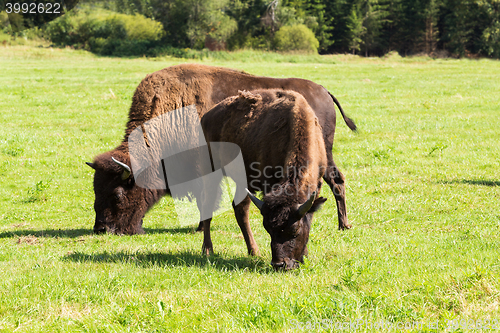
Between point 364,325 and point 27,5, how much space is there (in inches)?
1606

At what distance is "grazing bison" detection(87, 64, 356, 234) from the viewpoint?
751 centimetres

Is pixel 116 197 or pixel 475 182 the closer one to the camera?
pixel 116 197

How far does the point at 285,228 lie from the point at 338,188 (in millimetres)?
3500

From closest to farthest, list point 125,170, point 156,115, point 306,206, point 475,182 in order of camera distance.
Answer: point 306,206, point 125,170, point 156,115, point 475,182

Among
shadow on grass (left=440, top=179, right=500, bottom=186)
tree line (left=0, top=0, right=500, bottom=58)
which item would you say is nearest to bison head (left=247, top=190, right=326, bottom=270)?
shadow on grass (left=440, top=179, right=500, bottom=186)

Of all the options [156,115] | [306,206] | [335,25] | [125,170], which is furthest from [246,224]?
[335,25]

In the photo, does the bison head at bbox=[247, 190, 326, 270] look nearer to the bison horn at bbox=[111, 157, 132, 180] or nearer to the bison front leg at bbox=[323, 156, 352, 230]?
the bison front leg at bbox=[323, 156, 352, 230]

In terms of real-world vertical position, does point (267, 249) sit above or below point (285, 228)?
below

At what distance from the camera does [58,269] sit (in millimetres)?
5238

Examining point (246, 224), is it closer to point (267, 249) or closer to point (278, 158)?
point (267, 249)

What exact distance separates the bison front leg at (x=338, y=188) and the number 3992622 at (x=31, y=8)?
33188 mm

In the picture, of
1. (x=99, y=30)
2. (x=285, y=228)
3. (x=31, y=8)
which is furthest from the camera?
(x=99, y=30)

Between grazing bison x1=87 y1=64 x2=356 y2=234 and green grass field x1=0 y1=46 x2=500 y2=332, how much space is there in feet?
1.35

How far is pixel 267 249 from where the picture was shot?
6.25m
